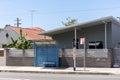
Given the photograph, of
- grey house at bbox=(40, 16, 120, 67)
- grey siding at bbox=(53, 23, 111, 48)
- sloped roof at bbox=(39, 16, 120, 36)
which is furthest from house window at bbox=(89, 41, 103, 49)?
sloped roof at bbox=(39, 16, 120, 36)

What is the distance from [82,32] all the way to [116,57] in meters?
6.01

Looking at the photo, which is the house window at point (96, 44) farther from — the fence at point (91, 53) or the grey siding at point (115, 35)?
the fence at point (91, 53)

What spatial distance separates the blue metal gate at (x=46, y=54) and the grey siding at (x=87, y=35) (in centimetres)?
482

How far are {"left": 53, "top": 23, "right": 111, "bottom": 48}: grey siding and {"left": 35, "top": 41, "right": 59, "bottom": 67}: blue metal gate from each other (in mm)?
4824

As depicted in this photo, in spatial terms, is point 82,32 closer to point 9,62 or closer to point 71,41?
point 71,41

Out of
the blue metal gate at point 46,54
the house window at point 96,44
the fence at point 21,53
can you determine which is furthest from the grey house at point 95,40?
the fence at point 21,53

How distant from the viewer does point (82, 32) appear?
34.2 metres

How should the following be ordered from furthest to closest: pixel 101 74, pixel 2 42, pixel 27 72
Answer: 1. pixel 2 42
2. pixel 27 72
3. pixel 101 74

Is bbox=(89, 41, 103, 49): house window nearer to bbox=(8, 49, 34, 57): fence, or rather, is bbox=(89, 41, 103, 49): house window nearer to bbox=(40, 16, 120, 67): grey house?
bbox=(40, 16, 120, 67): grey house

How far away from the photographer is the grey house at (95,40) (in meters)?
28.9

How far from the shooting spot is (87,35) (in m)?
34.1

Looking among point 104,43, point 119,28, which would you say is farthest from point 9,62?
point 119,28

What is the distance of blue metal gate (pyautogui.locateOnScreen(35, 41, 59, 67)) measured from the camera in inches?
1177

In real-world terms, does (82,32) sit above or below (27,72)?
above
